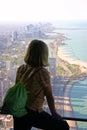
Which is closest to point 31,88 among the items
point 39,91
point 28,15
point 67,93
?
point 39,91

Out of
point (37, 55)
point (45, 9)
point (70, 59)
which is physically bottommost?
point (70, 59)

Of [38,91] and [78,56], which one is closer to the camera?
[38,91]

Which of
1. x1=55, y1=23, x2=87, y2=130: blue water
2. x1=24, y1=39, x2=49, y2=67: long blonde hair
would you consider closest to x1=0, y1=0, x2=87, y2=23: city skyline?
x1=55, y1=23, x2=87, y2=130: blue water

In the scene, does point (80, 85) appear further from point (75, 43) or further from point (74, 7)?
point (74, 7)

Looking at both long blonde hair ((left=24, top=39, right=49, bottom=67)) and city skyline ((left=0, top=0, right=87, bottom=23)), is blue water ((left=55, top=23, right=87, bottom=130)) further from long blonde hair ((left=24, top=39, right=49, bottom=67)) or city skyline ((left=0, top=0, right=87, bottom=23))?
long blonde hair ((left=24, top=39, right=49, bottom=67))

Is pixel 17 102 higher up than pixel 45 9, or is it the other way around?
pixel 45 9

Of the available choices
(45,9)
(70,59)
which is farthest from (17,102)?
(45,9)

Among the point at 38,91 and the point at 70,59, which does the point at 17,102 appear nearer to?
the point at 38,91
